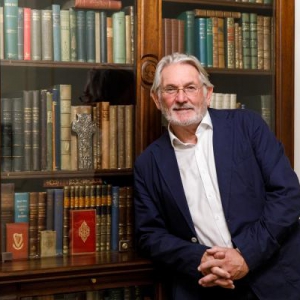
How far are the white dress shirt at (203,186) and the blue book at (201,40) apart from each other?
321 mm

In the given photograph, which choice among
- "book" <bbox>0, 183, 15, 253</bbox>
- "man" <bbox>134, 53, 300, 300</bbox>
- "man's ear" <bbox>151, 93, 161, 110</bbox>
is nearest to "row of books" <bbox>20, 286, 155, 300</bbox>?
"man" <bbox>134, 53, 300, 300</bbox>

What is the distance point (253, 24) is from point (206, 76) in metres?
0.42

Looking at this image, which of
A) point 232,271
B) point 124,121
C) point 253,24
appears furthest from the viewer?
point 253,24

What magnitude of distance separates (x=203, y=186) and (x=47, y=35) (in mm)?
845

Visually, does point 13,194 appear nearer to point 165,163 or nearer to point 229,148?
point 165,163

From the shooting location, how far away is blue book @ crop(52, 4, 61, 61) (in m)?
2.33

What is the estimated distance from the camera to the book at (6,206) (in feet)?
7.38

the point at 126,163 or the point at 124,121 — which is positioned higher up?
the point at 124,121

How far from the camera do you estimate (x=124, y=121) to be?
7.93 feet

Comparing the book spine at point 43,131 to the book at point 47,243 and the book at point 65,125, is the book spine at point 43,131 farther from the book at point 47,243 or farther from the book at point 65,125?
the book at point 47,243

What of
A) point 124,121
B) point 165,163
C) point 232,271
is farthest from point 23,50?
point 232,271

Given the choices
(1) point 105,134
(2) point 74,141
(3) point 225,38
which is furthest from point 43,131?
(3) point 225,38

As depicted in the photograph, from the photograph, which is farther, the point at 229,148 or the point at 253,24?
the point at 253,24

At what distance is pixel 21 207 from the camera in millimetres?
2289
